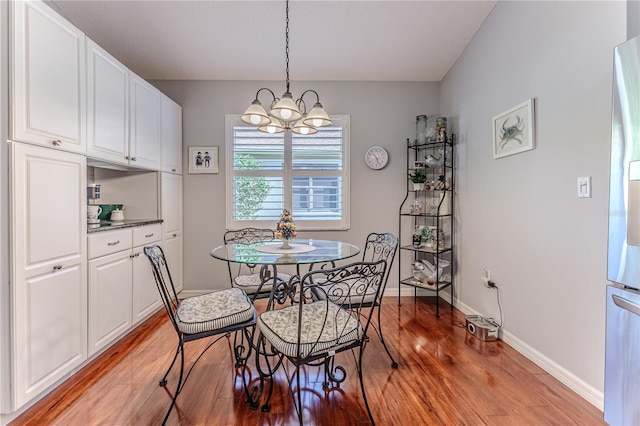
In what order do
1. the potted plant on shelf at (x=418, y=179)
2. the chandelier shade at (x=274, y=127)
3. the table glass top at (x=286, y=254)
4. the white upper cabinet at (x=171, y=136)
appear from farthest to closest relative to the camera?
the potted plant on shelf at (x=418, y=179)
the white upper cabinet at (x=171, y=136)
the chandelier shade at (x=274, y=127)
the table glass top at (x=286, y=254)

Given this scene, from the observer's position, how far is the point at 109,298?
2.11 m

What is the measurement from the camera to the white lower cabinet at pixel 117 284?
6.45 feet

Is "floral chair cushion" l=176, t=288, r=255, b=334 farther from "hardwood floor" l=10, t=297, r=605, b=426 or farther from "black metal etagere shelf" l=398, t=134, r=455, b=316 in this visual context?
"black metal etagere shelf" l=398, t=134, r=455, b=316

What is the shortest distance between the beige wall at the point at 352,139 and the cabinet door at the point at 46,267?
1.47m

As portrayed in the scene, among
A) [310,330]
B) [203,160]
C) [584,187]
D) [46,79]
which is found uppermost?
[46,79]

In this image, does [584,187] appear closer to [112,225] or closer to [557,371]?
[557,371]

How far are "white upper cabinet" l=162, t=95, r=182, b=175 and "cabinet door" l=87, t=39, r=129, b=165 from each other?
0.58 meters

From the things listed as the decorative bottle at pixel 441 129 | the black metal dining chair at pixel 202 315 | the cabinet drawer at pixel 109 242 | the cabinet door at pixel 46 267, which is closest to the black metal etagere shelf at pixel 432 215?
the decorative bottle at pixel 441 129

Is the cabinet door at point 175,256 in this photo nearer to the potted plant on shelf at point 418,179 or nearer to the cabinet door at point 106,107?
the cabinet door at point 106,107

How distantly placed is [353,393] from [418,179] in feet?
7.21

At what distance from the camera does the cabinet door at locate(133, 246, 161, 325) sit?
244 cm

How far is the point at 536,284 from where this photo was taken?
6.32 ft

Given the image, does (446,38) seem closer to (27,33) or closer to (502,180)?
(502,180)

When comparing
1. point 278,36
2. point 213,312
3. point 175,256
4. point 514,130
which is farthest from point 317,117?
point 175,256
